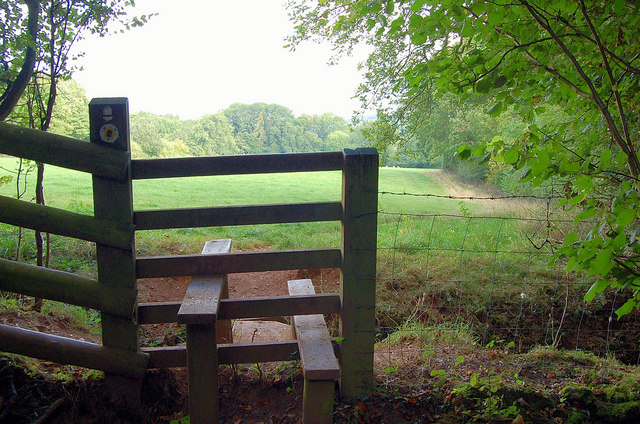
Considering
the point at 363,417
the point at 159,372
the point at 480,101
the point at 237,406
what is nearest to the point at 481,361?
the point at 363,417

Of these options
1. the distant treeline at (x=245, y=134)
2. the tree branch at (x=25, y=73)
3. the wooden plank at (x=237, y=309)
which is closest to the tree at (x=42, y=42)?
the tree branch at (x=25, y=73)

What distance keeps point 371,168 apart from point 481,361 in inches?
83.4

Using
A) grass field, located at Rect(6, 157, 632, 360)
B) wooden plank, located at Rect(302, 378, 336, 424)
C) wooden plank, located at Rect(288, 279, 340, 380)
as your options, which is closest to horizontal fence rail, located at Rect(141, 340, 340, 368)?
wooden plank, located at Rect(288, 279, 340, 380)

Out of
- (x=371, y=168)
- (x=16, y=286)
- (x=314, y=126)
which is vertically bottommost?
(x=16, y=286)

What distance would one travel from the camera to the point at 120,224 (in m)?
2.89

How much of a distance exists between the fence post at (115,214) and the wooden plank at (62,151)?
0.06 meters

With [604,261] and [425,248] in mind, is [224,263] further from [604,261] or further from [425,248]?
[425,248]

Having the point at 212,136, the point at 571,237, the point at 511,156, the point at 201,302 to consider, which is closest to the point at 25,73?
the point at 201,302

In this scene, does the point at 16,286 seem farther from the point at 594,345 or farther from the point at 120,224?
the point at 594,345

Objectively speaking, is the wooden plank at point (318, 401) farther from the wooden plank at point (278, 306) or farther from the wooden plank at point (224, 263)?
the wooden plank at point (224, 263)

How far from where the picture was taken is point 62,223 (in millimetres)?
2861

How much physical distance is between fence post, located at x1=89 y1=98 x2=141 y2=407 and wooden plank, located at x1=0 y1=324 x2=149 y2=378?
6 cm

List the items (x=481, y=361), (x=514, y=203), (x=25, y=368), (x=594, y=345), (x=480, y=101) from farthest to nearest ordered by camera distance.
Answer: (x=514, y=203)
(x=480, y=101)
(x=594, y=345)
(x=481, y=361)
(x=25, y=368)

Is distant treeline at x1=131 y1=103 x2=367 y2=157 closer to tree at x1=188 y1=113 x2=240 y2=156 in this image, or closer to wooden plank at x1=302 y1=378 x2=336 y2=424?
tree at x1=188 y1=113 x2=240 y2=156
